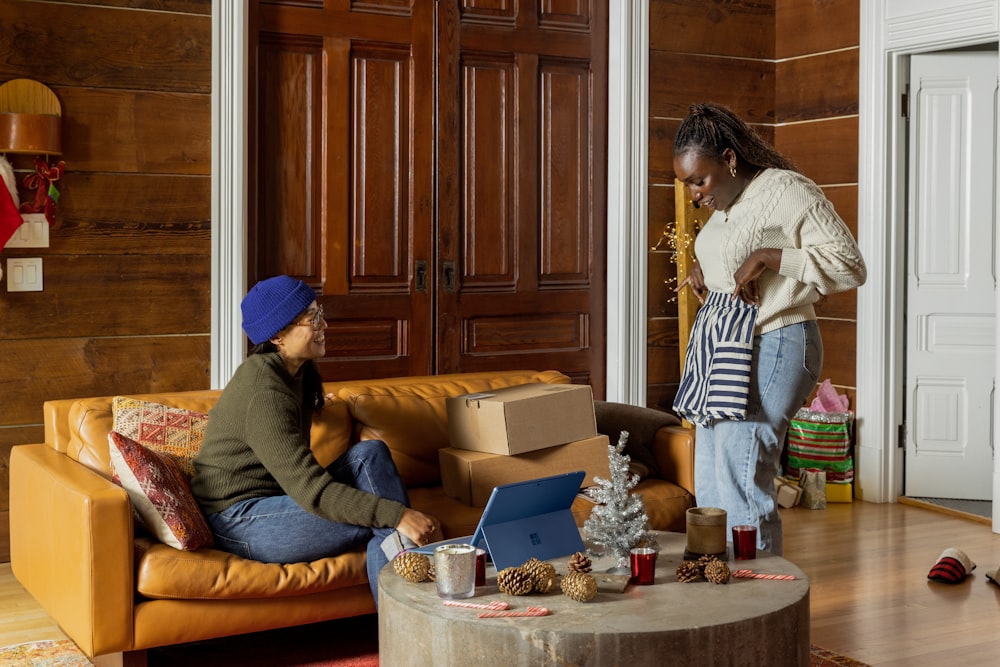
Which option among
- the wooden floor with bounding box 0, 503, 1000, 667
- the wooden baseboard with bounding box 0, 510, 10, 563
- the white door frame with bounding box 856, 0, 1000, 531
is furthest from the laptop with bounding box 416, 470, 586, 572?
the white door frame with bounding box 856, 0, 1000, 531

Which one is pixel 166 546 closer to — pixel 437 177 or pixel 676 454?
pixel 676 454

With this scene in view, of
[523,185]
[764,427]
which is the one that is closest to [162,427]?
[764,427]

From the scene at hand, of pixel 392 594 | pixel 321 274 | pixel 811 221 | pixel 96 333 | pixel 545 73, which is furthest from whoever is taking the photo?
pixel 545 73

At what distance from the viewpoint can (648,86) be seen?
5.39 meters

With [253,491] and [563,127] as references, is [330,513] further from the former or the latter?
[563,127]

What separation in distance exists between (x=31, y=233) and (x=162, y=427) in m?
1.25

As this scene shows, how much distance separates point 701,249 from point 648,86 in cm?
252

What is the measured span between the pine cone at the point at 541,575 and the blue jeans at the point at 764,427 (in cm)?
73

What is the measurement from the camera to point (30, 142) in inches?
159

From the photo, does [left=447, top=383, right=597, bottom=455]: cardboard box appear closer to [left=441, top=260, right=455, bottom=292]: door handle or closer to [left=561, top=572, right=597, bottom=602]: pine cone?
[left=561, top=572, right=597, bottom=602]: pine cone

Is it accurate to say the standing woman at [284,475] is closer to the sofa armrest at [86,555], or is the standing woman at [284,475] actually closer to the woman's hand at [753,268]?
the sofa armrest at [86,555]

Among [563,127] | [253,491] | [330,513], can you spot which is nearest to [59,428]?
[253,491]

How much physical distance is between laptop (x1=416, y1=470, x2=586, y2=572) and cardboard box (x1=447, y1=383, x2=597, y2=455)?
31.7 inches

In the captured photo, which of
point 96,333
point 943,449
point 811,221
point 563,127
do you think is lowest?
point 943,449
